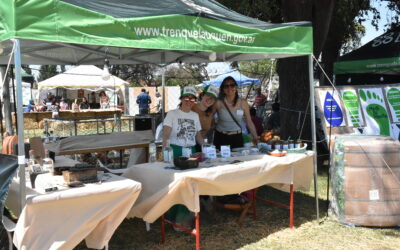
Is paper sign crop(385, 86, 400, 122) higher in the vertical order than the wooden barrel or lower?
higher

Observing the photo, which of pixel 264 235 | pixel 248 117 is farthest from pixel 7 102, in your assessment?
pixel 264 235

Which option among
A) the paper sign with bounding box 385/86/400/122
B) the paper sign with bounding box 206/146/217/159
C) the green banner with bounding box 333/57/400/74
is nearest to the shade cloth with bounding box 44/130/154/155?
the paper sign with bounding box 206/146/217/159

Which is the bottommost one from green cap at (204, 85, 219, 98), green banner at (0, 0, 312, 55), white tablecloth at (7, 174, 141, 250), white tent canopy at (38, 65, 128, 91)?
white tablecloth at (7, 174, 141, 250)

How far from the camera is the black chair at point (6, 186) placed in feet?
8.54

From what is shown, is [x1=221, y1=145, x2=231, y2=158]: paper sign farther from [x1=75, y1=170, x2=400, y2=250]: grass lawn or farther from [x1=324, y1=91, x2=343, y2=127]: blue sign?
[x1=324, y1=91, x2=343, y2=127]: blue sign

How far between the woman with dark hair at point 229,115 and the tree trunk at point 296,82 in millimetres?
2720

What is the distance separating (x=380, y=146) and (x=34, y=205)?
134 inches

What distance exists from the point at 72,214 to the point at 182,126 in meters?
1.71

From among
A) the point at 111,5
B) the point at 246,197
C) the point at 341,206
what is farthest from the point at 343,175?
the point at 111,5

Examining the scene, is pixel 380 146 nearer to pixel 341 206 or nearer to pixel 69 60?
pixel 341 206

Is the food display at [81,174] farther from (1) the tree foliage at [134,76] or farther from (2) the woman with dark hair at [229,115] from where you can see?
(1) the tree foliage at [134,76]

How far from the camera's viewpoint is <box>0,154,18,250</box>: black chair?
8.54ft

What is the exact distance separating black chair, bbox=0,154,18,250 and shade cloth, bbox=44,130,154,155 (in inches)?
115

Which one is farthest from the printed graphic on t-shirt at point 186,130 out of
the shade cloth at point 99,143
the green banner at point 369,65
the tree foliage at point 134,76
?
the tree foliage at point 134,76
